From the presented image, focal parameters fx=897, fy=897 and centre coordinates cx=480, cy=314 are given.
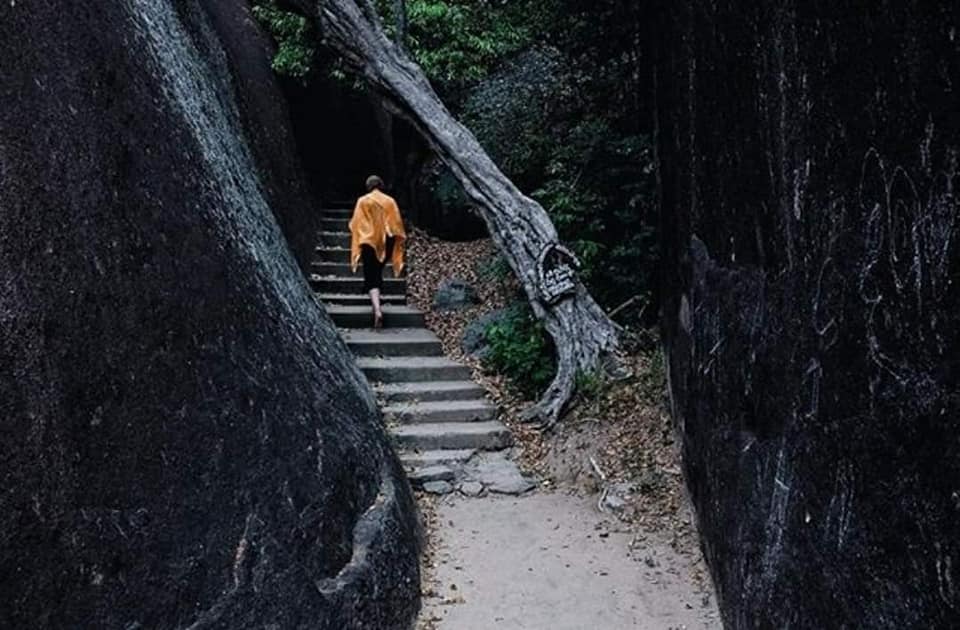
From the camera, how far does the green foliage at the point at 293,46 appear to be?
14.3 m

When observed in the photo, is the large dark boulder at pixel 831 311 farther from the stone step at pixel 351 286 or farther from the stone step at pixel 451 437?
the stone step at pixel 351 286

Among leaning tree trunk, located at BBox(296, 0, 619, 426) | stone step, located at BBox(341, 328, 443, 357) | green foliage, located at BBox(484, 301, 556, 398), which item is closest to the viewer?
leaning tree trunk, located at BBox(296, 0, 619, 426)

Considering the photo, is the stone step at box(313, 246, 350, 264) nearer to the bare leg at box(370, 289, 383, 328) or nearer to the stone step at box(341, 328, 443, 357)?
the bare leg at box(370, 289, 383, 328)

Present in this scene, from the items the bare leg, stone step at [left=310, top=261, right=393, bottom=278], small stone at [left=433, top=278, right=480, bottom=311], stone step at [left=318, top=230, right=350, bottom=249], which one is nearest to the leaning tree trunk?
the bare leg

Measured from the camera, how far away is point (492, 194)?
34.4 ft

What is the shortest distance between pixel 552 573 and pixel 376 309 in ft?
18.4

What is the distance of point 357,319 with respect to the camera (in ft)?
38.3

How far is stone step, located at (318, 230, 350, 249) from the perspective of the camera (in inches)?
567

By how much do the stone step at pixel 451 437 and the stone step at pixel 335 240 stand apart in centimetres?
591

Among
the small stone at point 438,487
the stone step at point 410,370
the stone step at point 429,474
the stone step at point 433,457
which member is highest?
the stone step at point 410,370

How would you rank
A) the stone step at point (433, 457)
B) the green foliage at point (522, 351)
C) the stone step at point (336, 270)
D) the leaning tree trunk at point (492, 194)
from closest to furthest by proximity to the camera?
the stone step at point (433, 457), the leaning tree trunk at point (492, 194), the green foliage at point (522, 351), the stone step at point (336, 270)

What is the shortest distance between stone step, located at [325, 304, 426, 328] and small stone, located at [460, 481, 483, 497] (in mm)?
3888

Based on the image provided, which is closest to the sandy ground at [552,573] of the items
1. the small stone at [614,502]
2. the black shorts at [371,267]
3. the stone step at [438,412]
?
the small stone at [614,502]

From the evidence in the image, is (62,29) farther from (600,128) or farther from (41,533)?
(600,128)
